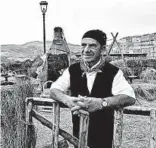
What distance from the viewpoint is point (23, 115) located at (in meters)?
3.65

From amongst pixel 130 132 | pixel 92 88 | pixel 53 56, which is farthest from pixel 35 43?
pixel 92 88

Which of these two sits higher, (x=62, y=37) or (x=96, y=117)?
(x=62, y=37)

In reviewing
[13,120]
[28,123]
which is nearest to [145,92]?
[13,120]

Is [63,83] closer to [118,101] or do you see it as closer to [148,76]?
[118,101]

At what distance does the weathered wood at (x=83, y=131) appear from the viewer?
2285mm

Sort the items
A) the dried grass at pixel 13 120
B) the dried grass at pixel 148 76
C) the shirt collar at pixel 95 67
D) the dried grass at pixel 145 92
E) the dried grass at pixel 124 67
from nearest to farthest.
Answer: the shirt collar at pixel 95 67 → the dried grass at pixel 13 120 → the dried grass at pixel 145 92 → the dried grass at pixel 124 67 → the dried grass at pixel 148 76

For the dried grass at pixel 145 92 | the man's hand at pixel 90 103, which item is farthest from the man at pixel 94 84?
the dried grass at pixel 145 92

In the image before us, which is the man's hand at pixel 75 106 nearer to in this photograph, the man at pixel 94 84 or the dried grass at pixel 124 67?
the man at pixel 94 84

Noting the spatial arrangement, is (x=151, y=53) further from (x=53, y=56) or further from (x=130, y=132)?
(x=130, y=132)

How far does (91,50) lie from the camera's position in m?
2.46

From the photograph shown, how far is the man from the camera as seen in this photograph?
2.39m

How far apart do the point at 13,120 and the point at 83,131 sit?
142cm

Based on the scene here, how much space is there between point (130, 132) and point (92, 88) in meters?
4.26

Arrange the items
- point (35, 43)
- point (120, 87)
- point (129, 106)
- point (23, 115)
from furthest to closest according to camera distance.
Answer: point (35, 43) < point (23, 115) < point (129, 106) < point (120, 87)
